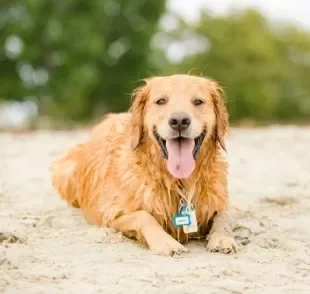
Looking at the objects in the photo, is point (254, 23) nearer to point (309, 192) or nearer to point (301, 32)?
point (301, 32)

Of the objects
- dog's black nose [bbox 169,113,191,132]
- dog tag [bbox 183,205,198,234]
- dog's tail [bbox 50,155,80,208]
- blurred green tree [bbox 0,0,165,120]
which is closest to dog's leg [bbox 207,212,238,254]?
dog tag [bbox 183,205,198,234]

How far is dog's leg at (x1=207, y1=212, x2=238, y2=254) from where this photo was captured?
197 inches

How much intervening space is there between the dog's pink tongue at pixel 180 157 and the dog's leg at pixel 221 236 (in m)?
0.48

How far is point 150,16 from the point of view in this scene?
115 ft

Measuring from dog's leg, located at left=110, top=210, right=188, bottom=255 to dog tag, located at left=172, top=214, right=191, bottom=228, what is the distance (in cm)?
17

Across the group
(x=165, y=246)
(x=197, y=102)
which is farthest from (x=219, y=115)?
(x=165, y=246)

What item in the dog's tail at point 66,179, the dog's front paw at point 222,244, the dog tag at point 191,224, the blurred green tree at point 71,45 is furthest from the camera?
the blurred green tree at point 71,45

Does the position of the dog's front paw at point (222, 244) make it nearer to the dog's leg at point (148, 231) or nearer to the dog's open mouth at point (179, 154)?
the dog's leg at point (148, 231)

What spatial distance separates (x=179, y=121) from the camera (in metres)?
4.92

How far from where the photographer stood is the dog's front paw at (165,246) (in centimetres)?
486

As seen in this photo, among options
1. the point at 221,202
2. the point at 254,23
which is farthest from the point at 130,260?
the point at 254,23

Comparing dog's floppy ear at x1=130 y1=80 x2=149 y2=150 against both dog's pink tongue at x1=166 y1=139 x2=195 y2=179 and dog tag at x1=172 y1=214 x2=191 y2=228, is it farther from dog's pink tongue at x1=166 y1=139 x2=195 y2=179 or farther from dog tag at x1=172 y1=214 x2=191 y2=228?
dog tag at x1=172 y1=214 x2=191 y2=228

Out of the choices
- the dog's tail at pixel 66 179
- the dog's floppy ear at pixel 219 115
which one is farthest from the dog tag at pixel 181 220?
the dog's tail at pixel 66 179

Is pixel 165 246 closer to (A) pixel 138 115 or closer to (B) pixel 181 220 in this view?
(B) pixel 181 220
